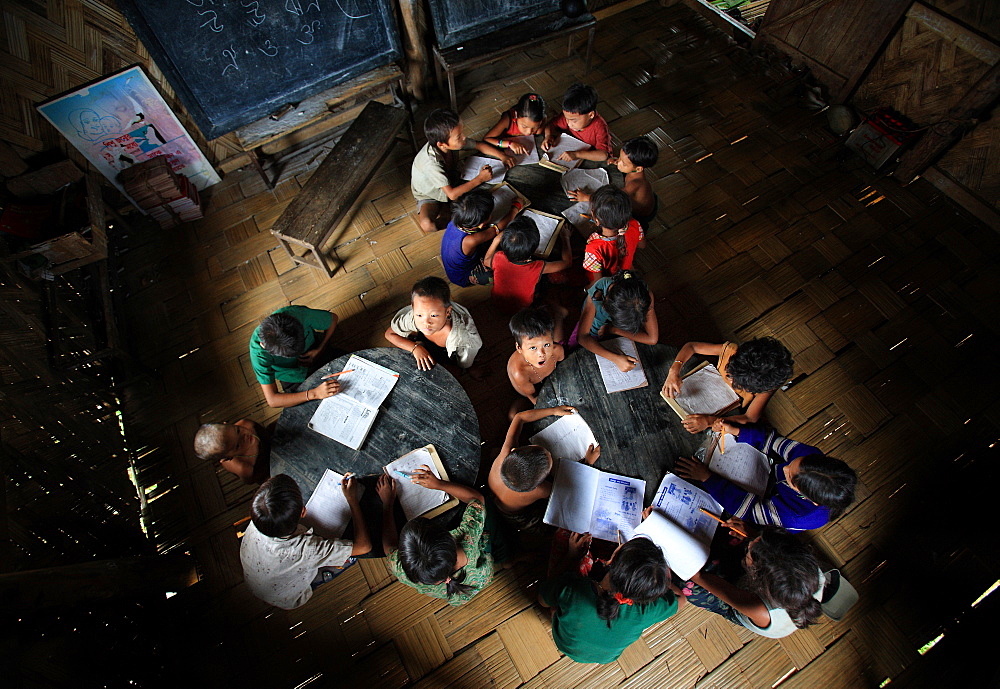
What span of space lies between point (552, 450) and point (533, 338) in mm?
558

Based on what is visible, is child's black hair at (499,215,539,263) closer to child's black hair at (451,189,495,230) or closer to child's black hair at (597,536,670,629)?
child's black hair at (451,189,495,230)

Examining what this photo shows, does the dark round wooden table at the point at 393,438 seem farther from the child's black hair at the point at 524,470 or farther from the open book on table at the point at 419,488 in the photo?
the child's black hair at the point at 524,470

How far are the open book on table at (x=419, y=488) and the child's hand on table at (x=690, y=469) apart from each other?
3.56 feet

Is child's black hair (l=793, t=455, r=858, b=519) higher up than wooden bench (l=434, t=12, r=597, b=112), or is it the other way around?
wooden bench (l=434, t=12, r=597, b=112)

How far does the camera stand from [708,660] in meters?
2.60

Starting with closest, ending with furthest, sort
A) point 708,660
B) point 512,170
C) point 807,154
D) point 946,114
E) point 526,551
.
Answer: point 708,660 → point 526,551 → point 512,170 → point 946,114 → point 807,154

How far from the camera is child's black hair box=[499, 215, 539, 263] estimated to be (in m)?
2.70

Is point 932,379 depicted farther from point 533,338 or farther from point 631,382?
point 533,338

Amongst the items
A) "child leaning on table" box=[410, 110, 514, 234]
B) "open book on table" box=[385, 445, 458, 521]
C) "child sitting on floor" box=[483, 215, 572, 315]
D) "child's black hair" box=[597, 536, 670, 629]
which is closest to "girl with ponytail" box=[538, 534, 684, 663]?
"child's black hair" box=[597, 536, 670, 629]

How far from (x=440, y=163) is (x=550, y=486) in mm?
2308

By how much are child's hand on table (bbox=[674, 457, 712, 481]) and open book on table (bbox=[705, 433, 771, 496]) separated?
2.6 inches

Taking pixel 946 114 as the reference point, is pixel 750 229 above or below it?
below

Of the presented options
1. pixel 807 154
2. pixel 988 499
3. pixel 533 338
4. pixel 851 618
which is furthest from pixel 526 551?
pixel 807 154

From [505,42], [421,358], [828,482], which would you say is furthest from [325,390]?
[505,42]
